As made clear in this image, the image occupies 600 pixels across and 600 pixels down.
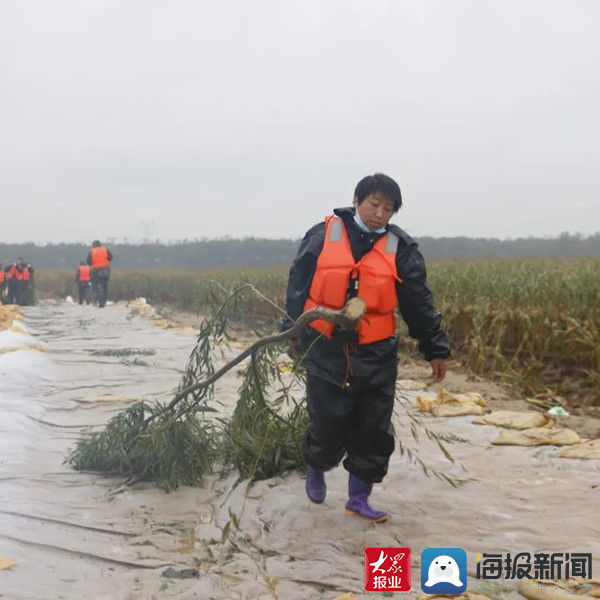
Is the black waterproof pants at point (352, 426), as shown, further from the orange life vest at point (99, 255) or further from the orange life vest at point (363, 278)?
the orange life vest at point (99, 255)

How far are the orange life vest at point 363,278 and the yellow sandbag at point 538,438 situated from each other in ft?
5.67

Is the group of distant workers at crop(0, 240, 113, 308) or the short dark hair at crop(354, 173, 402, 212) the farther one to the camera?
the group of distant workers at crop(0, 240, 113, 308)

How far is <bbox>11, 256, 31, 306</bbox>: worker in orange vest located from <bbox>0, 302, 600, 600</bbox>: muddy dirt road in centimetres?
1689

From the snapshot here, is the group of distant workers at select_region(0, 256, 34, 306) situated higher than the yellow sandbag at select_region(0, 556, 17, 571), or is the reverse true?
the group of distant workers at select_region(0, 256, 34, 306)

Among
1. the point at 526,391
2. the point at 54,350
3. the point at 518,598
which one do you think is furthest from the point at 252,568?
the point at 54,350

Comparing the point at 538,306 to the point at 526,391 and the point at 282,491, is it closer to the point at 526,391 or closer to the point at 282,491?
the point at 526,391

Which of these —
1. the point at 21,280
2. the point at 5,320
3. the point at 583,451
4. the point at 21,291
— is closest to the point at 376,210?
the point at 583,451

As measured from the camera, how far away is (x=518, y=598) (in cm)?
263

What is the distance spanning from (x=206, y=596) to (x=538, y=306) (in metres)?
5.78

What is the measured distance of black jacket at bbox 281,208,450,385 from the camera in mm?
3303

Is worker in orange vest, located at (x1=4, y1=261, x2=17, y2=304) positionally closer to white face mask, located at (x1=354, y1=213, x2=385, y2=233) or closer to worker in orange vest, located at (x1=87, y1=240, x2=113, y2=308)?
worker in orange vest, located at (x1=87, y1=240, x2=113, y2=308)

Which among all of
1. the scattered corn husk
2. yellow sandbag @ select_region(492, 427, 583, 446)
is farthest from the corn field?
the scattered corn husk

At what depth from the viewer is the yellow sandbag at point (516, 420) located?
5.04 meters

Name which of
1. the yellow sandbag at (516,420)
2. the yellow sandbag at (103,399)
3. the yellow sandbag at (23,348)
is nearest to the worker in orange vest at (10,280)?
the yellow sandbag at (23,348)
